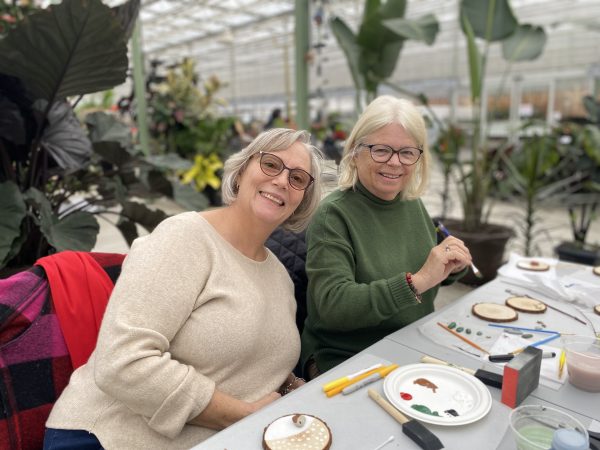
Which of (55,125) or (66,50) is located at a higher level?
(66,50)

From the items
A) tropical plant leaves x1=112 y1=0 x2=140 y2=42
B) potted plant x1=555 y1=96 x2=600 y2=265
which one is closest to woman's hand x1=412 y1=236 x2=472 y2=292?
tropical plant leaves x1=112 y1=0 x2=140 y2=42

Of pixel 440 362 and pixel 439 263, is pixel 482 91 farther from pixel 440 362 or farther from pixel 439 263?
pixel 440 362

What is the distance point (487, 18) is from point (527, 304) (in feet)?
7.65

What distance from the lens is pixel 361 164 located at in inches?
56.6

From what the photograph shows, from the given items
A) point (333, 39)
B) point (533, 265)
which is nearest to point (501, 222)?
point (533, 265)

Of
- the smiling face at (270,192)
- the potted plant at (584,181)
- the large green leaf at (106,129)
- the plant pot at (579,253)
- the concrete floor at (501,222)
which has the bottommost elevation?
the concrete floor at (501,222)

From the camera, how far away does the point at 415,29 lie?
8.91 ft

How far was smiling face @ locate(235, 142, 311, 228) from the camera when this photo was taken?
115 centimetres

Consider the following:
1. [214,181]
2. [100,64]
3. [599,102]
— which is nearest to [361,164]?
[100,64]

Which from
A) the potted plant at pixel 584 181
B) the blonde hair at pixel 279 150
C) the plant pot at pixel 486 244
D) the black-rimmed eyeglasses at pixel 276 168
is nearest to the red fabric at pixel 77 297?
the blonde hair at pixel 279 150

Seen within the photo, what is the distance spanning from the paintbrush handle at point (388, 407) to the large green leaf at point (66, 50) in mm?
1474

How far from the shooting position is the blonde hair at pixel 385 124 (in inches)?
54.6

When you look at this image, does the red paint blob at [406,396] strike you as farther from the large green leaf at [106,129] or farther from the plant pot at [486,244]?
the plant pot at [486,244]

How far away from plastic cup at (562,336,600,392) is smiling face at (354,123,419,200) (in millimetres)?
654
